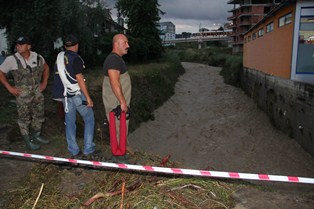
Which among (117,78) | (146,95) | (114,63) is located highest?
(114,63)

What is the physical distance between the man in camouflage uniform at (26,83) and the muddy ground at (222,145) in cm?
55

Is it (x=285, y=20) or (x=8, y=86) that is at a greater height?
(x=285, y=20)

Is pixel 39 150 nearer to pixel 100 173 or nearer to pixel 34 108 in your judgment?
pixel 34 108

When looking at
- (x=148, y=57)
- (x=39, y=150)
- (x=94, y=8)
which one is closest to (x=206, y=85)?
(x=148, y=57)

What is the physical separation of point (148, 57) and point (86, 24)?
526 inches

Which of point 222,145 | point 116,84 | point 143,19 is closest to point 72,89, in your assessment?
point 116,84

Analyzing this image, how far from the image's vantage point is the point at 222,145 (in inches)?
505

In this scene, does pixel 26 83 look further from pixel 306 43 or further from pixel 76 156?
pixel 306 43

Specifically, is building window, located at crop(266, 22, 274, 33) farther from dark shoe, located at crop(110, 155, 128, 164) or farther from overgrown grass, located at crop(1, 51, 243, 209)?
dark shoe, located at crop(110, 155, 128, 164)

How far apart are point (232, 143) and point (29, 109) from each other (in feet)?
32.9

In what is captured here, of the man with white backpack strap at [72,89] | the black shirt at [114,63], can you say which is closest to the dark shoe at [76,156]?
the man with white backpack strap at [72,89]

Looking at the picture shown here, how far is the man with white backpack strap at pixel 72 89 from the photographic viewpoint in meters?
4.29

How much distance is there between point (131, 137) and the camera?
41.5ft

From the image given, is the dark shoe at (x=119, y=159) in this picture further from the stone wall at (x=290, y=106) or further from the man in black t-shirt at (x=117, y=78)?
the stone wall at (x=290, y=106)
